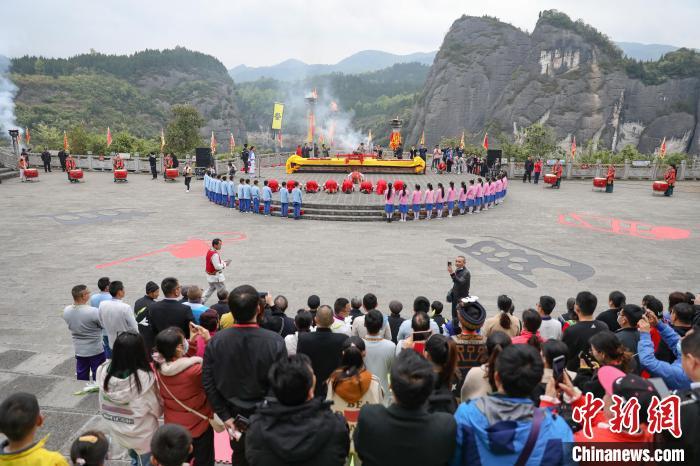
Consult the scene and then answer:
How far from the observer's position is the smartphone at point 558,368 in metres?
3.32

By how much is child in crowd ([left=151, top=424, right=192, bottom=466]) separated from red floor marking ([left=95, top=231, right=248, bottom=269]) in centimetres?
997

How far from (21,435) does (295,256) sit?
9936 mm

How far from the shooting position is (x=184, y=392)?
11.6 ft

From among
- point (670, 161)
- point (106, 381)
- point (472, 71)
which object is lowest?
point (106, 381)

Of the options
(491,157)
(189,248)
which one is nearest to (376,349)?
(189,248)

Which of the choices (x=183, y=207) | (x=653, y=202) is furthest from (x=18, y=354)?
(x=653, y=202)

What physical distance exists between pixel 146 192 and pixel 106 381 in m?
22.0

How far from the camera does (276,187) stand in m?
19.7

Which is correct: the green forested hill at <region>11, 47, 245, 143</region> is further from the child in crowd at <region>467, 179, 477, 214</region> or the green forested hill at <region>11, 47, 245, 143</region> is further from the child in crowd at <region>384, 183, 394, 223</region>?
the child in crowd at <region>467, 179, 477, 214</region>

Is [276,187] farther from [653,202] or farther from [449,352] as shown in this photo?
[653,202]

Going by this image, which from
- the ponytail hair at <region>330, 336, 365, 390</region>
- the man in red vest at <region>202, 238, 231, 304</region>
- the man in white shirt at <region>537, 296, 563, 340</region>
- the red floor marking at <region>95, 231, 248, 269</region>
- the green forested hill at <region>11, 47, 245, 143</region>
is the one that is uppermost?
the green forested hill at <region>11, 47, 245, 143</region>

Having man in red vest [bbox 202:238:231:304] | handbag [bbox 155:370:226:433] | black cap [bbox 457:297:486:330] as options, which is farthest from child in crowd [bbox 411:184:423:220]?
handbag [bbox 155:370:226:433]

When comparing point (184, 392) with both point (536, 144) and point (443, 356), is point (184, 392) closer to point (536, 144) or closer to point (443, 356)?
point (443, 356)

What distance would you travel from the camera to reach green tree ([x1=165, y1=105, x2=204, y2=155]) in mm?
42000
